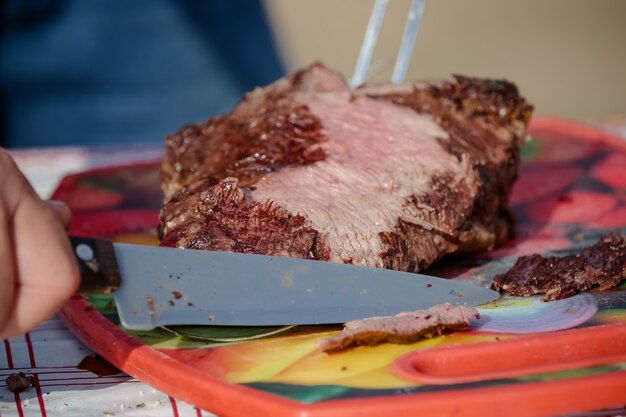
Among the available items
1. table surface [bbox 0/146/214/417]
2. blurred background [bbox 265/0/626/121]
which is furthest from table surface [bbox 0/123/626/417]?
blurred background [bbox 265/0/626/121]

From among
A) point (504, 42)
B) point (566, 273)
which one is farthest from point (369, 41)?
point (504, 42)

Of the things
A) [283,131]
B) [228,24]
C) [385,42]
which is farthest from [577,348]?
[385,42]

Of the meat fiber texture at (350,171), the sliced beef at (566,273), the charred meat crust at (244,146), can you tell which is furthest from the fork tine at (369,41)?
the sliced beef at (566,273)

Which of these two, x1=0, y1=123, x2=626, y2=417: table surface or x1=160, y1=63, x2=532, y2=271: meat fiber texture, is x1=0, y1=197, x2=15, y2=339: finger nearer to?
x1=0, y1=123, x2=626, y2=417: table surface

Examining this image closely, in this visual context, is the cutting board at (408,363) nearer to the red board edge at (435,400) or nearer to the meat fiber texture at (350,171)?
the red board edge at (435,400)

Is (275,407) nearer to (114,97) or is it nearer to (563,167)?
(563,167)
